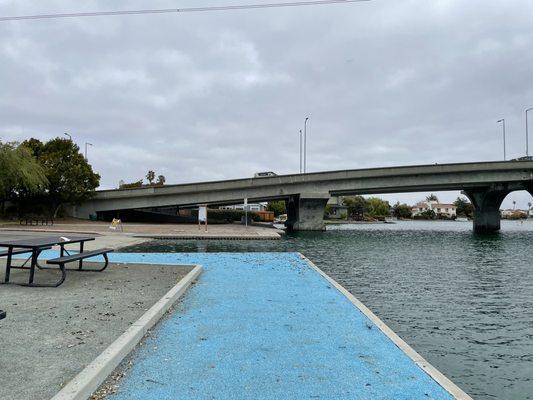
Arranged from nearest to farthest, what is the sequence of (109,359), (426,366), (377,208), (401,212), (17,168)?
(109,359) < (426,366) < (17,168) < (377,208) < (401,212)

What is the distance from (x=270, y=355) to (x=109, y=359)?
1.75m

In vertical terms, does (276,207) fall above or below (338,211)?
above

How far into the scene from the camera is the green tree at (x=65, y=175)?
4684 centimetres

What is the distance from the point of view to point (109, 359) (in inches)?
166

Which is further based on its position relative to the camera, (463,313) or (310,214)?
(310,214)

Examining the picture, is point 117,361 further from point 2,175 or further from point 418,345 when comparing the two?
point 2,175

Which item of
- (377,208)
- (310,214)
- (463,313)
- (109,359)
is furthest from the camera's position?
(377,208)

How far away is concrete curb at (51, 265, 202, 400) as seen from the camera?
351cm

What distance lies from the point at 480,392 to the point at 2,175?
1624 inches

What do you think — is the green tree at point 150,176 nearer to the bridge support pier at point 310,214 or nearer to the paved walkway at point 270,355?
the bridge support pier at point 310,214

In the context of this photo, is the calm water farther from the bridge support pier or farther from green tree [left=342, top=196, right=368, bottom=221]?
green tree [left=342, top=196, right=368, bottom=221]

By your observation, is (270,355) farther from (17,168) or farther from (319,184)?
(319,184)

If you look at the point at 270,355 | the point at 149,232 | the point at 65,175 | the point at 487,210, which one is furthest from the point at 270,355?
the point at 487,210

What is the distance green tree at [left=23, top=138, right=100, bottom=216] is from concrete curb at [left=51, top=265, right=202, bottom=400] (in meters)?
44.9
